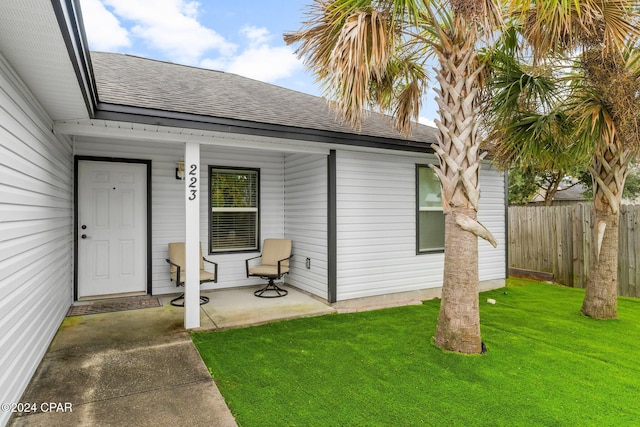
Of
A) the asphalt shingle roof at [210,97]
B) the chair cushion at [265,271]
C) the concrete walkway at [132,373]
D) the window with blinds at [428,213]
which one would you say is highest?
the asphalt shingle roof at [210,97]

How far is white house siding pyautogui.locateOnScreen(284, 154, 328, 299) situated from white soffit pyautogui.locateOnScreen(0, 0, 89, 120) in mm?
3305

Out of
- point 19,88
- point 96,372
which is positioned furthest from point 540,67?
point 96,372

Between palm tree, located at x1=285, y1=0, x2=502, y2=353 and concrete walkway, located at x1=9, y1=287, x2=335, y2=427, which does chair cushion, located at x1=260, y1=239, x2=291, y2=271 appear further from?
palm tree, located at x1=285, y1=0, x2=502, y2=353

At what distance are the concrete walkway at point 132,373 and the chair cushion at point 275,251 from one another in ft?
4.68

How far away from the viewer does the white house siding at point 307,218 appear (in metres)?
5.67

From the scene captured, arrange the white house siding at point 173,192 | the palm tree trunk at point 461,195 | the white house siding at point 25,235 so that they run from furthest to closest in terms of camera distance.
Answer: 1. the white house siding at point 173,192
2. the palm tree trunk at point 461,195
3. the white house siding at point 25,235

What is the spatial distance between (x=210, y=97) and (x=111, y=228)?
2.56 metres

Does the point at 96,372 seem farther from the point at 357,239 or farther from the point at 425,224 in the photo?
the point at 425,224

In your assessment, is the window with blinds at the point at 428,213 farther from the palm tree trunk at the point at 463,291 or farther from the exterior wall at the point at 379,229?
the palm tree trunk at the point at 463,291

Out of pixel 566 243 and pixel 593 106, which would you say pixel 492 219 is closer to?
pixel 566 243

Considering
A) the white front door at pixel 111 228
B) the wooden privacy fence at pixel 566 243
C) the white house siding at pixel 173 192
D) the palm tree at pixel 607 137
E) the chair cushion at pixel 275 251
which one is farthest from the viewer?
the chair cushion at pixel 275 251

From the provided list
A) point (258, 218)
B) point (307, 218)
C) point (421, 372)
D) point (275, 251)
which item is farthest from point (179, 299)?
point (421, 372)

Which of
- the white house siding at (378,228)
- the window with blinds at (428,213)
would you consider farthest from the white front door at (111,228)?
the window with blinds at (428,213)

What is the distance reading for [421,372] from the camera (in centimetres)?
324
